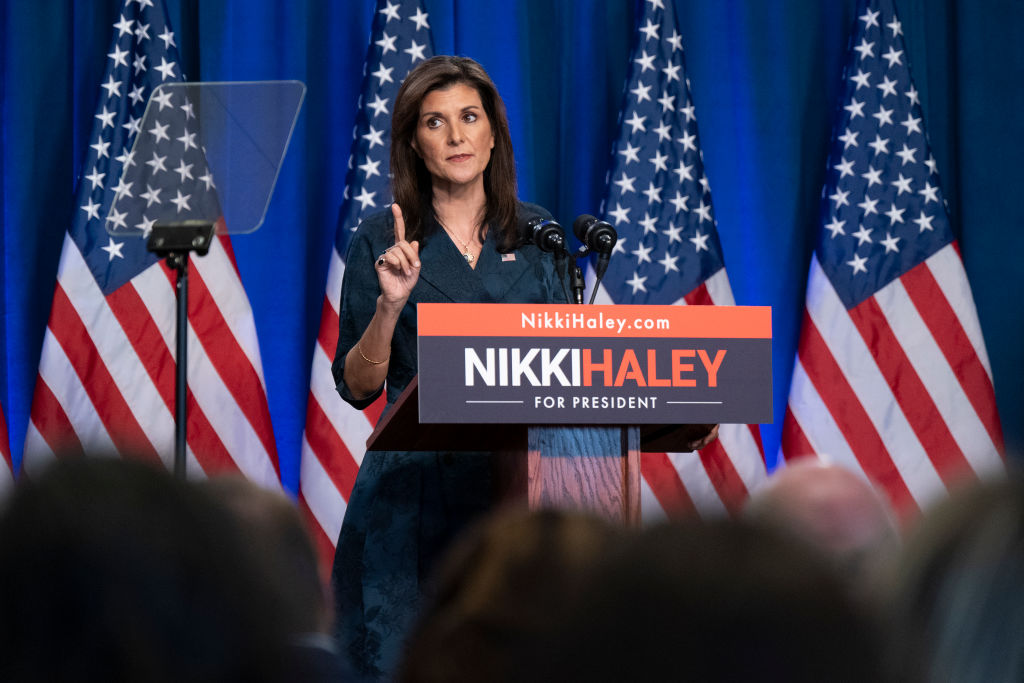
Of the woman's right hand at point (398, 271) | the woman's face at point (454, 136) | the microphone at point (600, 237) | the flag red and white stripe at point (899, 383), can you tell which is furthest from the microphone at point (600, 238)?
the flag red and white stripe at point (899, 383)

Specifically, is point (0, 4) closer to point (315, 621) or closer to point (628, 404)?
point (628, 404)

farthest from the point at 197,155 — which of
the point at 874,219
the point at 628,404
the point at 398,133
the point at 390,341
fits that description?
the point at 874,219

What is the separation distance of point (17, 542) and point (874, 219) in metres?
5.19

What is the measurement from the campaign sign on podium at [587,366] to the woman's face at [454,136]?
40.4 inches

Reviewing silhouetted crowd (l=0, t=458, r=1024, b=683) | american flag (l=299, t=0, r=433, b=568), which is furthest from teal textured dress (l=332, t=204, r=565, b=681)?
american flag (l=299, t=0, r=433, b=568)

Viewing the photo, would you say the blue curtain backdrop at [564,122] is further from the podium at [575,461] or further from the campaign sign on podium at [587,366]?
the campaign sign on podium at [587,366]

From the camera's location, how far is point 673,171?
17.7 ft

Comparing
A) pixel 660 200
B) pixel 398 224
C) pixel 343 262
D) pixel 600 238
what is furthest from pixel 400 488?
pixel 660 200

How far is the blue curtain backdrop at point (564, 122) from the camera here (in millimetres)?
5582

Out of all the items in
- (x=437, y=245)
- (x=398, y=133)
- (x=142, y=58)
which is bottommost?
(x=437, y=245)

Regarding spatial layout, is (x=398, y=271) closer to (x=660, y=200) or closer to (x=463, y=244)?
(x=463, y=244)

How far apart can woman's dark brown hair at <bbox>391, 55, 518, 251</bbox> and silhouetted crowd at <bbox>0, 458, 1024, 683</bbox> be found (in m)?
2.41

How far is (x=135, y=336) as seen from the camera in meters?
5.18

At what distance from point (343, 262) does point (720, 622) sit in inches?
189
